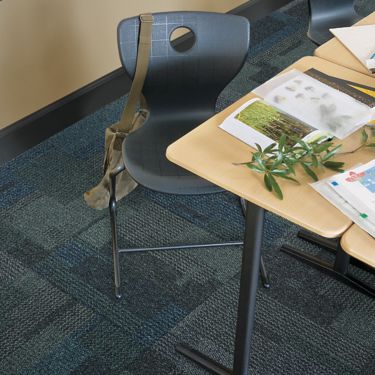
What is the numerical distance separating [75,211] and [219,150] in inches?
45.4

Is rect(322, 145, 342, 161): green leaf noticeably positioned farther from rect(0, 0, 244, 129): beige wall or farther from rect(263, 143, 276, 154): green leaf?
rect(0, 0, 244, 129): beige wall

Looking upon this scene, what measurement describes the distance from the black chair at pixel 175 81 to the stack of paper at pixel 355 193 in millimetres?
571

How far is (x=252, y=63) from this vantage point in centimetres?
362

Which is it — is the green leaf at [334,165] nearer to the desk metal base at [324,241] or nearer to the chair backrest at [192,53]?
the chair backrest at [192,53]

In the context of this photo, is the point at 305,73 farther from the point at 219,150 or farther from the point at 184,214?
the point at 184,214

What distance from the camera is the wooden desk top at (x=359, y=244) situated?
4.55 ft

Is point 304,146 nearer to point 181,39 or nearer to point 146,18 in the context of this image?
point 146,18

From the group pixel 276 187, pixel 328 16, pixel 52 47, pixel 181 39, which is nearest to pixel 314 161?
pixel 276 187

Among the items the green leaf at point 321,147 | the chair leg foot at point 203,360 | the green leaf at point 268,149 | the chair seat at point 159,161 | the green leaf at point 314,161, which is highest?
the green leaf at point 268,149

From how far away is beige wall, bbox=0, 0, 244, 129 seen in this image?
271 cm

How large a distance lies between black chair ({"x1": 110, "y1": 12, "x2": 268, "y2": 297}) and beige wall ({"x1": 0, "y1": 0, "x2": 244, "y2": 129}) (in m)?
0.77

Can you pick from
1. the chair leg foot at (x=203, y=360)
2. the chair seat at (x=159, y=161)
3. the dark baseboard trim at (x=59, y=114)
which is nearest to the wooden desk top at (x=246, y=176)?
the chair seat at (x=159, y=161)

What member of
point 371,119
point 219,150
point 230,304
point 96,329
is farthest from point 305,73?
point 96,329

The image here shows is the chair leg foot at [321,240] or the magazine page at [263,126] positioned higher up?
the magazine page at [263,126]
